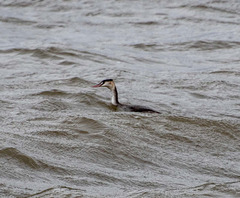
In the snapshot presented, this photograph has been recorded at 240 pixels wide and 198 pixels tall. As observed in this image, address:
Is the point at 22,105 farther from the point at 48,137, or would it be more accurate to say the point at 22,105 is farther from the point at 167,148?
the point at 167,148

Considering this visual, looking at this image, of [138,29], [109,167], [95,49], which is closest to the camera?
[109,167]

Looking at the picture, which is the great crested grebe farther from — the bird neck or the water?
the water

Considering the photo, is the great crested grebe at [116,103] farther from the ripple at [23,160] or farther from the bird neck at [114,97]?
the ripple at [23,160]

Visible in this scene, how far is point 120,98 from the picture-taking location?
12.0m

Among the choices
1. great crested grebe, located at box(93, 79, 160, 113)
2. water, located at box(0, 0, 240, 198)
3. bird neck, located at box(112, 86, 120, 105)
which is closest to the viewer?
water, located at box(0, 0, 240, 198)

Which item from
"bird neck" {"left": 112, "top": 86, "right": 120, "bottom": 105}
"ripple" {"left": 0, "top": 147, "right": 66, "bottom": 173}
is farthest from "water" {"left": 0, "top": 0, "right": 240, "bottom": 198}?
"bird neck" {"left": 112, "top": 86, "right": 120, "bottom": 105}

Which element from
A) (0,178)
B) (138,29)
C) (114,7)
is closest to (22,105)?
(0,178)

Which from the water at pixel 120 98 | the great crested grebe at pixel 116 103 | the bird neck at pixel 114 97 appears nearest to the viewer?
the water at pixel 120 98

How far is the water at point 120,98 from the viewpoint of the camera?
7.23 meters

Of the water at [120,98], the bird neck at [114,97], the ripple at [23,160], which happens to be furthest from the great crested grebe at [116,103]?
the ripple at [23,160]

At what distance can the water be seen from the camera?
723 centimetres

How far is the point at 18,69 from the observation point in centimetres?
1352

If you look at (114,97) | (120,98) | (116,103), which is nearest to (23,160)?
(116,103)

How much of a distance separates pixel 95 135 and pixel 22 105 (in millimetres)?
2030
